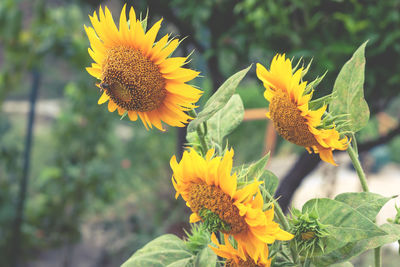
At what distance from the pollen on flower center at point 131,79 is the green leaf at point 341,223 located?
0.36ft

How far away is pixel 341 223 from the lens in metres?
0.25

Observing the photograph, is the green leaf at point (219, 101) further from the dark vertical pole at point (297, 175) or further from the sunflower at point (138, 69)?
the dark vertical pole at point (297, 175)

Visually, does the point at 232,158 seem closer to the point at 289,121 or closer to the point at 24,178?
the point at 289,121

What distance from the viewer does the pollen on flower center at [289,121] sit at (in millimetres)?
255

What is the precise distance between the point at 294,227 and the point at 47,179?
52.9 inches

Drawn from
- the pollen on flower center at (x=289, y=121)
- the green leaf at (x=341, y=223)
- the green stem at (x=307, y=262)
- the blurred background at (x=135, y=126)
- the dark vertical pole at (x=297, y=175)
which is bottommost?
the green stem at (x=307, y=262)

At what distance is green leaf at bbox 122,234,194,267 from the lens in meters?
0.29

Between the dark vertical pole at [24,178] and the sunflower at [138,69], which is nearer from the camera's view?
the sunflower at [138,69]

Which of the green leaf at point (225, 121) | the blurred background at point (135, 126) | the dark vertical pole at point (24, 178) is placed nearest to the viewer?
the green leaf at point (225, 121)

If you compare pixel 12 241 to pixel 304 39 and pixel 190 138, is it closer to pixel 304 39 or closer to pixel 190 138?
pixel 304 39

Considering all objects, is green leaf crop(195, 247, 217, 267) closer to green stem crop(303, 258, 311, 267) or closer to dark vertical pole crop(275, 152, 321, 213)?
green stem crop(303, 258, 311, 267)

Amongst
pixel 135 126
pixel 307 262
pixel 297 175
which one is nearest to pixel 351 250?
pixel 307 262

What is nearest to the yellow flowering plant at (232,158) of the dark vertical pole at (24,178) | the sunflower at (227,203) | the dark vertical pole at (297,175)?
the sunflower at (227,203)

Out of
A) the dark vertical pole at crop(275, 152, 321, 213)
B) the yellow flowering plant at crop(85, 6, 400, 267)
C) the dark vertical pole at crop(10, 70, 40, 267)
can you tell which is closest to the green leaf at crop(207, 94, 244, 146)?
the yellow flowering plant at crop(85, 6, 400, 267)
